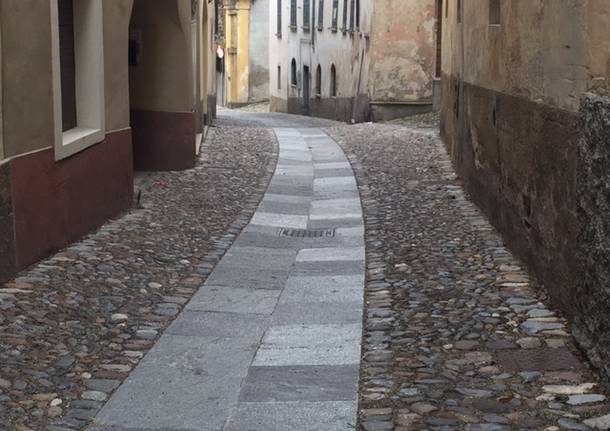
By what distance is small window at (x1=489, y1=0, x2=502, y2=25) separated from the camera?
30.5 ft

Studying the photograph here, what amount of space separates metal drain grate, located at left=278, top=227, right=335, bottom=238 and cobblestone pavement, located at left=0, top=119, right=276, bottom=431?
478 mm

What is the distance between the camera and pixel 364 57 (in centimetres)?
2500

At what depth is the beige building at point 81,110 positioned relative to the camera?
6.98 m

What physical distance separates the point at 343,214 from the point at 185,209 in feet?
5.25

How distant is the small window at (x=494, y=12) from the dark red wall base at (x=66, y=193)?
3.69m

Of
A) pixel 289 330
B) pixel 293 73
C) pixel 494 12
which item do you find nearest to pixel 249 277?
pixel 289 330

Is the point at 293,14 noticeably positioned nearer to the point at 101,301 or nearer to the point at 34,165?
the point at 34,165

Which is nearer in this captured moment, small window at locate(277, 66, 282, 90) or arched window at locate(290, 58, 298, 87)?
arched window at locate(290, 58, 298, 87)

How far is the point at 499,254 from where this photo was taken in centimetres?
784

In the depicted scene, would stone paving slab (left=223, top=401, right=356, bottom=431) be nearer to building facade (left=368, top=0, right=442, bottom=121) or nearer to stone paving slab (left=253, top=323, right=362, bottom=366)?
stone paving slab (left=253, top=323, right=362, bottom=366)

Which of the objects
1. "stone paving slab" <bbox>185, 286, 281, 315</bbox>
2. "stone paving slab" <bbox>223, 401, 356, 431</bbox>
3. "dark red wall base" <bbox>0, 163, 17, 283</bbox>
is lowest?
"stone paving slab" <bbox>223, 401, 356, 431</bbox>

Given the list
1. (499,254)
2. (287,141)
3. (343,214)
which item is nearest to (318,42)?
(287,141)

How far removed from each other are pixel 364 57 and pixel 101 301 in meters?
19.1

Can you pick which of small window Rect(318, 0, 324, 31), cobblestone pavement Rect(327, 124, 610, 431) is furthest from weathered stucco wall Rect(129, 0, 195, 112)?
small window Rect(318, 0, 324, 31)
